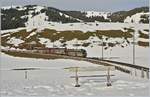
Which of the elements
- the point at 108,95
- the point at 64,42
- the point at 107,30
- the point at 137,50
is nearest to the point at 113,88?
the point at 108,95

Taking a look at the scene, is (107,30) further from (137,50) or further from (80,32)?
(137,50)

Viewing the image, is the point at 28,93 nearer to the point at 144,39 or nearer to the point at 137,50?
the point at 137,50

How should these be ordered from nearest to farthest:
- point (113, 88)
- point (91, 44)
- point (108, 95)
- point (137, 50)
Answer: point (108, 95), point (113, 88), point (137, 50), point (91, 44)

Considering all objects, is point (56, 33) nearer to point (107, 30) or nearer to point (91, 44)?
point (107, 30)

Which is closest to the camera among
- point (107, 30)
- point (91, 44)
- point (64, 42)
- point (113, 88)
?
point (113, 88)

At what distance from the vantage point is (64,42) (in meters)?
152

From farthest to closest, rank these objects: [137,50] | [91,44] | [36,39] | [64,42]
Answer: [36,39]
[64,42]
[91,44]
[137,50]

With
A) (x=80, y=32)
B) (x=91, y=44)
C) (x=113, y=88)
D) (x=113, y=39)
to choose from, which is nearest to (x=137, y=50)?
(x=91, y=44)

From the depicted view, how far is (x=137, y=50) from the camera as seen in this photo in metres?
123

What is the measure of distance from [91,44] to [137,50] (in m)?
22.1

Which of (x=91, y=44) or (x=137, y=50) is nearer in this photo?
(x=137, y=50)

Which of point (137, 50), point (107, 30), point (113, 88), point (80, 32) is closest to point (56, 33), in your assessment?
point (80, 32)

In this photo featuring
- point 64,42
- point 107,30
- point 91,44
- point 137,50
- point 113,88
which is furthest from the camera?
point 107,30

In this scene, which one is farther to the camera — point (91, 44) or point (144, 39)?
point (144, 39)
